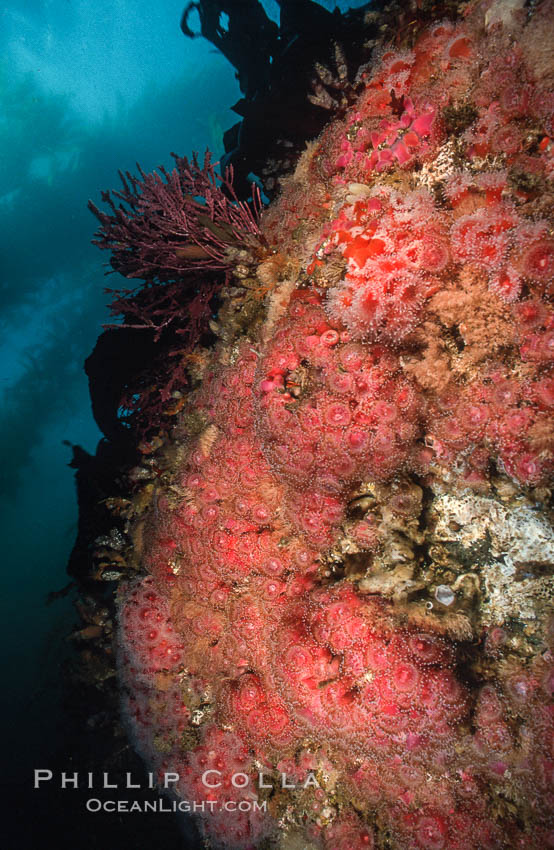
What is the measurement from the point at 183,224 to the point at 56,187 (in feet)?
121

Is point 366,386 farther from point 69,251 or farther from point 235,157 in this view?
point 69,251

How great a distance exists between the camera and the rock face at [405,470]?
2.32 metres

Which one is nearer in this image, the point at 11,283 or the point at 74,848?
the point at 74,848

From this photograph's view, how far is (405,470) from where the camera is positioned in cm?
274

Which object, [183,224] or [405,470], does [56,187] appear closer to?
[183,224]

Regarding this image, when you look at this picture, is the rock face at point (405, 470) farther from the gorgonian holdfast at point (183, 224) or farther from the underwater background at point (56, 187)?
the underwater background at point (56, 187)

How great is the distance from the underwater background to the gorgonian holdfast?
21.4 m

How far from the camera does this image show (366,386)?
2541 mm

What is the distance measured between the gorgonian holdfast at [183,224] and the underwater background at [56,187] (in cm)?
2144

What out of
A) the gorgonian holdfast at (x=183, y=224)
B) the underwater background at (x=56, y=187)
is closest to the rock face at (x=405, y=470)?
the gorgonian holdfast at (x=183, y=224)

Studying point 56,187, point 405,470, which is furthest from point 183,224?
point 56,187

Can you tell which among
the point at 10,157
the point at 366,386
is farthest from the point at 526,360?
the point at 10,157

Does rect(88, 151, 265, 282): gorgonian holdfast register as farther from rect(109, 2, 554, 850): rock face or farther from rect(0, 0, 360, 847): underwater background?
rect(0, 0, 360, 847): underwater background

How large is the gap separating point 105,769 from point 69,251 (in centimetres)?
3604
